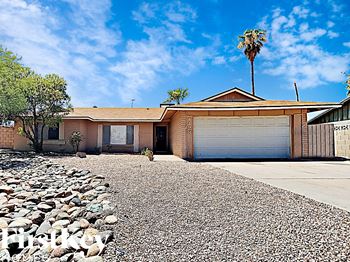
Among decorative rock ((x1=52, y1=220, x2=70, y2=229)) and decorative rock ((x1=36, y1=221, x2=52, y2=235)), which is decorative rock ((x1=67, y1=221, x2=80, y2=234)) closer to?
decorative rock ((x1=52, y1=220, x2=70, y2=229))

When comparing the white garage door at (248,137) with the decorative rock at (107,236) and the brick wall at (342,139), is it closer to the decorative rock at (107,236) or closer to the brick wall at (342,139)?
the brick wall at (342,139)

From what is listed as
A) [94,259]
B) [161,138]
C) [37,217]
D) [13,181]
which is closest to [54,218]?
[37,217]

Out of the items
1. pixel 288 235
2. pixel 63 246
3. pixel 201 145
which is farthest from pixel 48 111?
pixel 288 235

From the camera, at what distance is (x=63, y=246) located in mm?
3436

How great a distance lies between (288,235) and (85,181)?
555 cm

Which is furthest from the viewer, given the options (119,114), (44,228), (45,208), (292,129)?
(119,114)

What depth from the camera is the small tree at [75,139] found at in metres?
17.2

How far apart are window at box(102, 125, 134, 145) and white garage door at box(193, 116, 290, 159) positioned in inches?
261

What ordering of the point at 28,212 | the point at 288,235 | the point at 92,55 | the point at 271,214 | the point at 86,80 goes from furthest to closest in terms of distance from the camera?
the point at 86,80 < the point at 92,55 < the point at 28,212 < the point at 271,214 < the point at 288,235

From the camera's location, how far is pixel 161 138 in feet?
68.7

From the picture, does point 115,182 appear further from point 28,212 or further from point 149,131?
point 149,131

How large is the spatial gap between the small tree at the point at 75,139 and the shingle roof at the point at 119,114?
1077 millimetres

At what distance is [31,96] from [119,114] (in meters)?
6.28

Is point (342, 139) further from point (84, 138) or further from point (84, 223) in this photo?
point (84, 138)
